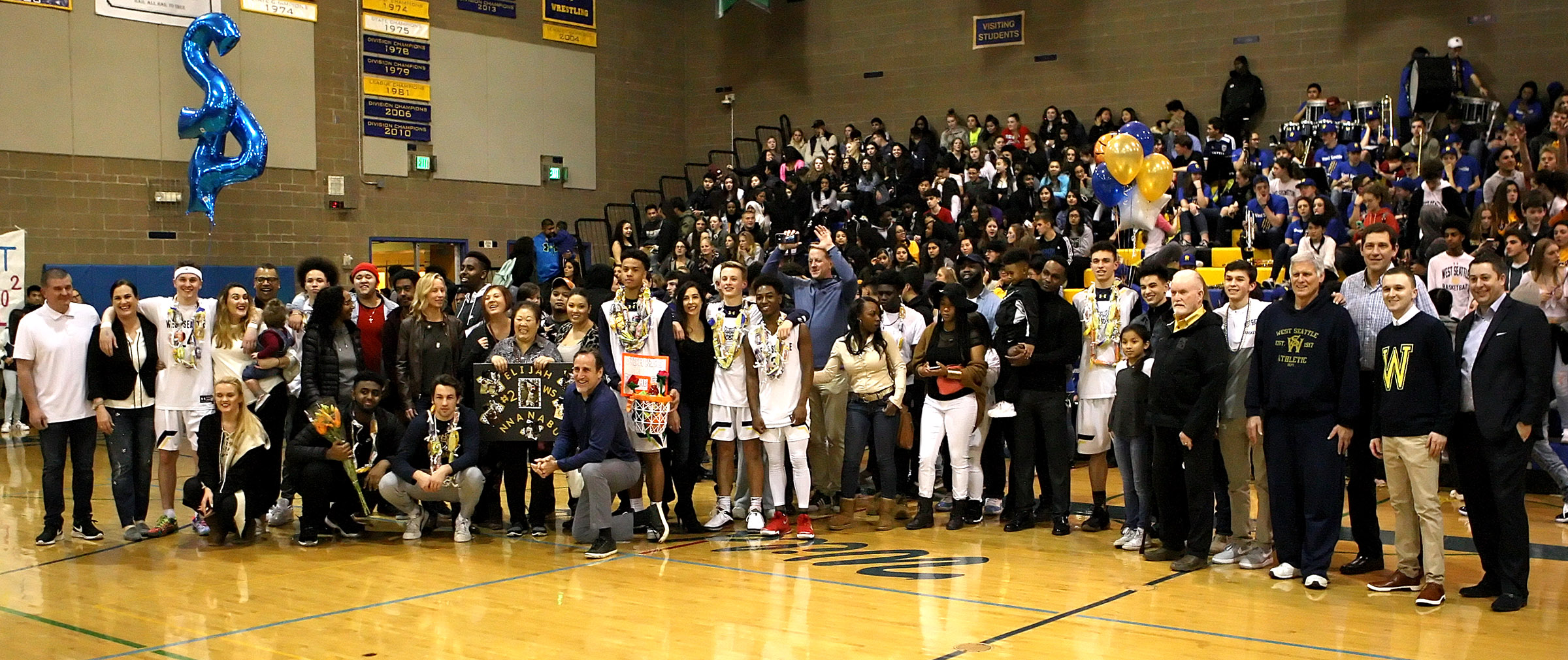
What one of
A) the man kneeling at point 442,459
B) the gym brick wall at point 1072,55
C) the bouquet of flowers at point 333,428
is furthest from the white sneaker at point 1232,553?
the gym brick wall at point 1072,55

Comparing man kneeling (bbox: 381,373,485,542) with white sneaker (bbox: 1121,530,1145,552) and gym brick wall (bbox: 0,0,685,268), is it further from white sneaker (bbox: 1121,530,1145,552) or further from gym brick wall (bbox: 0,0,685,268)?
gym brick wall (bbox: 0,0,685,268)

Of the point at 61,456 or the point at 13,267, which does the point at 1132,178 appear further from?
the point at 13,267

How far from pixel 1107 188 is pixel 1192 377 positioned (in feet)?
21.1

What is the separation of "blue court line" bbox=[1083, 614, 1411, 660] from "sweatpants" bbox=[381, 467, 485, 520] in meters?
3.67

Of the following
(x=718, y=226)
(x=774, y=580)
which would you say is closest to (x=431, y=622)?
(x=774, y=580)

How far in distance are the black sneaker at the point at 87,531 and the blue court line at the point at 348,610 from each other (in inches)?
111

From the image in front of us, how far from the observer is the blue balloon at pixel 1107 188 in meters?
12.5

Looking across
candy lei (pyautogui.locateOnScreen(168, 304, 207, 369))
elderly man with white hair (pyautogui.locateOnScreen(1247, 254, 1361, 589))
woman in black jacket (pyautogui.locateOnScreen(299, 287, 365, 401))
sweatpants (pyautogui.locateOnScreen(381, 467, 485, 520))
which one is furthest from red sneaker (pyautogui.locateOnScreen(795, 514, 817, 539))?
candy lei (pyautogui.locateOnScreen(168, 304, 207, 369))

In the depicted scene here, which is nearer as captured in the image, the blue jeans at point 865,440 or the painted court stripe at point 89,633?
the painted court stripe at point 89,633

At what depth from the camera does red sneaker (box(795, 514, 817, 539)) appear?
7.43m

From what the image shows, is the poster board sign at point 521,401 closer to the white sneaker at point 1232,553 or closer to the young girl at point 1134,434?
the young girl at point 1134,434

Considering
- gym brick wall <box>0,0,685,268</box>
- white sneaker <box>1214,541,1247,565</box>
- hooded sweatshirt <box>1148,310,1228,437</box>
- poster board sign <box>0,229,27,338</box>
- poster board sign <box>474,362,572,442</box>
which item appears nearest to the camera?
hooded sweatshirt <box>1148,310,1228,437</box>

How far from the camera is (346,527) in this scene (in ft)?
25.6

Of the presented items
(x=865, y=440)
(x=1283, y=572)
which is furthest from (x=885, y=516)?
(x=1283, y=572)
